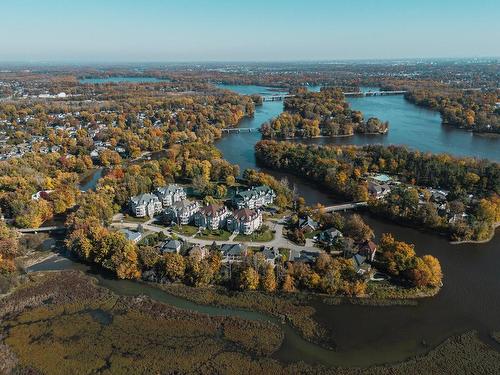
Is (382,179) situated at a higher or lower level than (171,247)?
higher

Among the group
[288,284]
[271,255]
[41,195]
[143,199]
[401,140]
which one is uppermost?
[143,199]

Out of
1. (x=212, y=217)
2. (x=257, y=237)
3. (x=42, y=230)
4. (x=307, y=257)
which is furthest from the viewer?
(x=42, y=230)

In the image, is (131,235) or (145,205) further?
(145,205)

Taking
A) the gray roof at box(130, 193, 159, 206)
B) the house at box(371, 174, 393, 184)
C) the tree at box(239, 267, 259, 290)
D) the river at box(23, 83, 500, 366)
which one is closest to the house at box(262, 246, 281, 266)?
the tree at box(239, 267, 259, 290)

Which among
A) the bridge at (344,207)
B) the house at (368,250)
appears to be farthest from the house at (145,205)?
the house at (368,250)

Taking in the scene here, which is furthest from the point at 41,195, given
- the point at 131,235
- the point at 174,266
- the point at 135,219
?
the point at 174,266

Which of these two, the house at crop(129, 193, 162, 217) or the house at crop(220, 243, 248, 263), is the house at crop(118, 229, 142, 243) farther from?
the house at crop(220, 243, 248, 263)

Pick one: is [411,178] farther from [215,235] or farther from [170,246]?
[170,246]

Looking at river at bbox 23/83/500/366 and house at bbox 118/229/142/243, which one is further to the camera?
house at bbox 118/229/142/243
